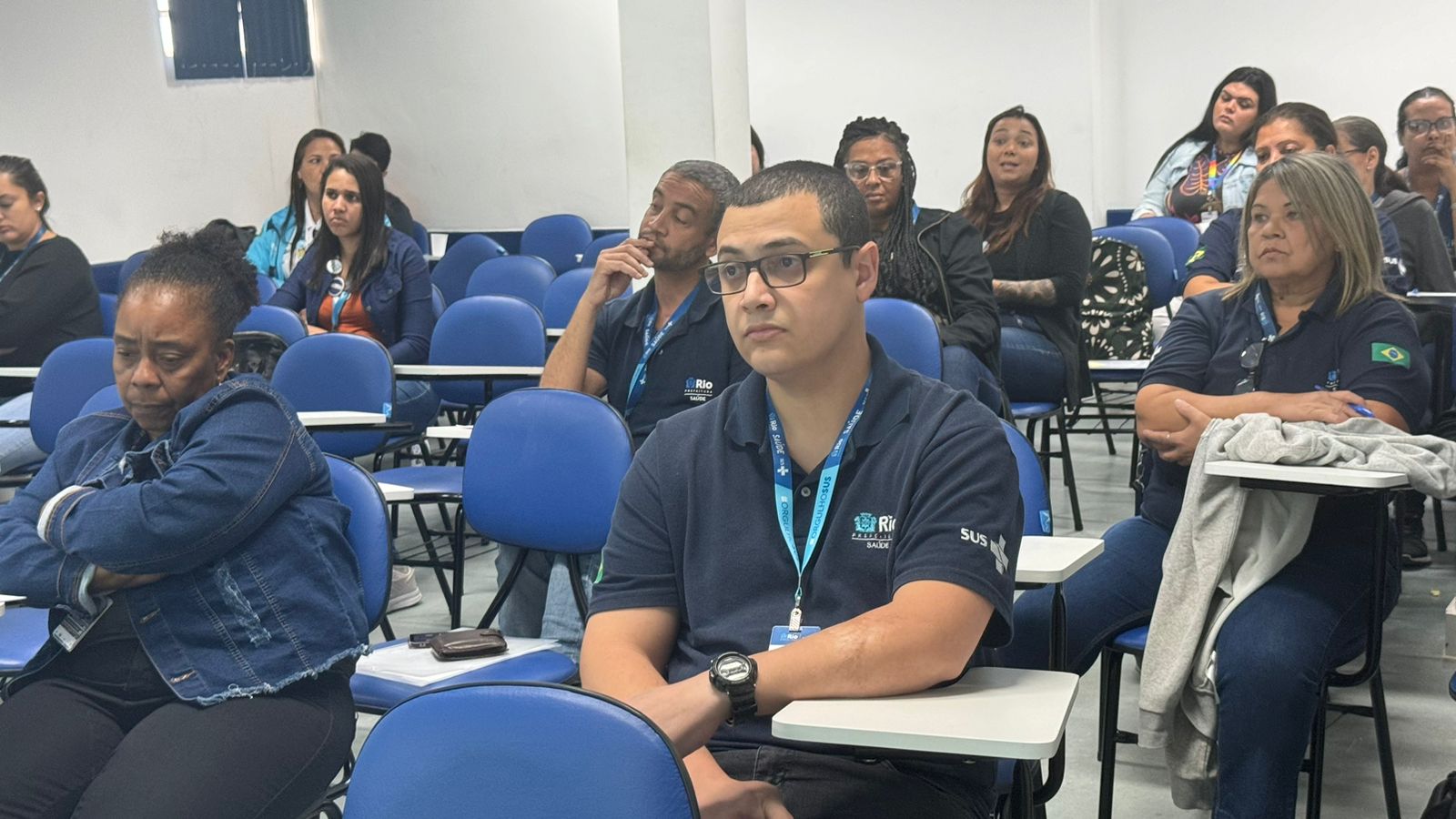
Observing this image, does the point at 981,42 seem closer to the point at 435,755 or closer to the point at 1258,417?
the point at 1258,417

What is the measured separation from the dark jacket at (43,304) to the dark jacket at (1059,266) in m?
3.56

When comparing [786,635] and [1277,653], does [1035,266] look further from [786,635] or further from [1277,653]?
[786,635]

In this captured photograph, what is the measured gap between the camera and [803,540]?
5.99 ft

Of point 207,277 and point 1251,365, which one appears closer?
point 207,277

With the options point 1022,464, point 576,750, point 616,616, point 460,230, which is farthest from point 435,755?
point 460,230

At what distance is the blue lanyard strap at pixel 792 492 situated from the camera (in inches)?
71.2

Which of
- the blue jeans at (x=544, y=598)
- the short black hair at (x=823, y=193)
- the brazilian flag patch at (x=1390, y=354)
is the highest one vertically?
the short black hair at (x=823, y=193)

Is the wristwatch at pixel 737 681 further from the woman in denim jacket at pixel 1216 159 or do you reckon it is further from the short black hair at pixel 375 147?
the short black hair at pixel 375 147

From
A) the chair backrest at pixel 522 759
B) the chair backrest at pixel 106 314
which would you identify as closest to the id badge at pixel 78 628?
the chair backrest at pixel 522 759

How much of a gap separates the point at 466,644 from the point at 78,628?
2.22 ft

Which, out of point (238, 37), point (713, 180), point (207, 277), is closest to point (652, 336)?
point (713, 180)

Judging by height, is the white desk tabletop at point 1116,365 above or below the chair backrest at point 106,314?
below


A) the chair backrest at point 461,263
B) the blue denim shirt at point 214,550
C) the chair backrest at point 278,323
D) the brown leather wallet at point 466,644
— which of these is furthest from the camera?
the chair backrest at point 461,263

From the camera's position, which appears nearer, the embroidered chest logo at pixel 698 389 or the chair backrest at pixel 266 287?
the embroidered chest logo at pixel 698 389
